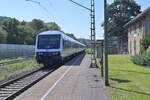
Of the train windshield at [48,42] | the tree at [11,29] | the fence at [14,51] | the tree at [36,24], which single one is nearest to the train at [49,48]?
the train windshield at [48,42]

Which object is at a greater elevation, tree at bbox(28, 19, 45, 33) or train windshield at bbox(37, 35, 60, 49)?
tree at bbox(28, 19, 45, 33)

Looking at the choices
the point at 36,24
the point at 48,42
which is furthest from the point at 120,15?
the point at 36,24

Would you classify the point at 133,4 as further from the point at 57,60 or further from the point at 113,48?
the point at 57,60

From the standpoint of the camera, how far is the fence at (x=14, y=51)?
44156mm

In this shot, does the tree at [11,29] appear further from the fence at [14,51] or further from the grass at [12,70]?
the grass at [12,70]

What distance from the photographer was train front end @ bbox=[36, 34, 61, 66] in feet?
85.2

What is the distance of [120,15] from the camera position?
2704 inches

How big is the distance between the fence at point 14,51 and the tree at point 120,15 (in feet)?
62.3

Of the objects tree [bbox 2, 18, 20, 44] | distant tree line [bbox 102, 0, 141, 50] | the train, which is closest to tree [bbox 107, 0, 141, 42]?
distant tree line [bbox 102, 0, 141, 50]

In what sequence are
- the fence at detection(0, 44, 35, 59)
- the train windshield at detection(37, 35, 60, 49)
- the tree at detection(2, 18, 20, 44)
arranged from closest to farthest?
the train windshield at detection(37, 35, 60, 49)
the fence at detection(0, 44, 35, 59)
the tree at detection(2, 18, 20, 44)

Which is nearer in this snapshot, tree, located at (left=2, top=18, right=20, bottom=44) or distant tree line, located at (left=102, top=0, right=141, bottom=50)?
distant tree line, located at (left=102, top=0, right=141, bottom=50)

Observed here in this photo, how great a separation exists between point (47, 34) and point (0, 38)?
48.1 meters

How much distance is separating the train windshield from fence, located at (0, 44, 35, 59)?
1755 centimetres

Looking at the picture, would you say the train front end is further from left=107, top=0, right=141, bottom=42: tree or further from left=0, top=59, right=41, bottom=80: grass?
left=107, top=0, right=141, bottom=42: tree
